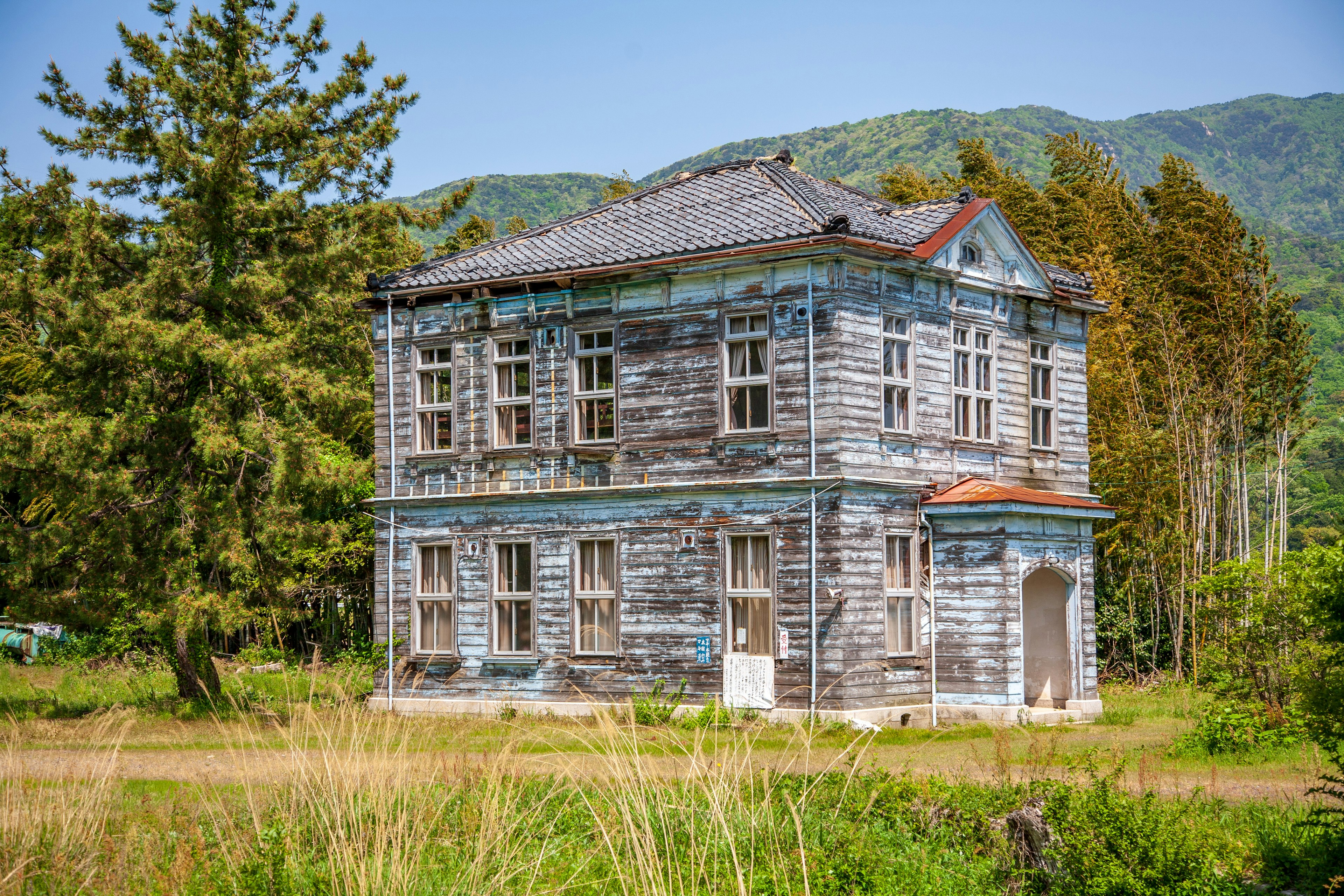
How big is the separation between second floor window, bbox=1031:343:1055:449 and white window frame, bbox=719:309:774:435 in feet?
18.1

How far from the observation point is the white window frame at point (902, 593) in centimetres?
1994

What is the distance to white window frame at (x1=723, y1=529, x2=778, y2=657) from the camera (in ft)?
64.9

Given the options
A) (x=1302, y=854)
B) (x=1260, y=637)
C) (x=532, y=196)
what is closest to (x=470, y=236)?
(x=1260, y=637)

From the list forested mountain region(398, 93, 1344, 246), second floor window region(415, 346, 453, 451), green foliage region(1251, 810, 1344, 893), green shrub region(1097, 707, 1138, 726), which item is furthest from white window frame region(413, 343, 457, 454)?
forested mountain region(398, 93, 1344, 246)

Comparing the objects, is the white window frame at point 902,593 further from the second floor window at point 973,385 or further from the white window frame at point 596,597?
the white window frame at point 596,597

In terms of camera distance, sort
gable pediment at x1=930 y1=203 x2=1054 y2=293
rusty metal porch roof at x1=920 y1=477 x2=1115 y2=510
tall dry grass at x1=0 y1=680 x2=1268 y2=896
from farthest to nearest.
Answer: gable pediment at x1=930 y1=203 x2=1054 y2=293
rusty metal porch roof at x1=920 y1=477 x2=1115 y2=510
tall dry grass at x1=0 y1=680 x2=1268 y2=896

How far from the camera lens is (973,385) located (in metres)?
21.8

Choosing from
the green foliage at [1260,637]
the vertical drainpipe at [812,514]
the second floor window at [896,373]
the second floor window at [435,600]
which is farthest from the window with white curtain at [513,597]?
the green foliage at [1260,637]

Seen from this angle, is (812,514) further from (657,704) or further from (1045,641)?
(1045,641)

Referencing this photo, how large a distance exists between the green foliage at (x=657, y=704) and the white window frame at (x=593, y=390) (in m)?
3.99

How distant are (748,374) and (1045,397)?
620cm

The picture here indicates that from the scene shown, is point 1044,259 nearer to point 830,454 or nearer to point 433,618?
point 830,454

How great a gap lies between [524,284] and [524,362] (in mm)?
1349

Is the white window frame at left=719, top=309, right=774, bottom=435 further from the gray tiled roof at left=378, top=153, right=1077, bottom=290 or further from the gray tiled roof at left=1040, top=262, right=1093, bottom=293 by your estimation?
the gray tiled roof at left=1040, top=262, right=1093, bottom=293
